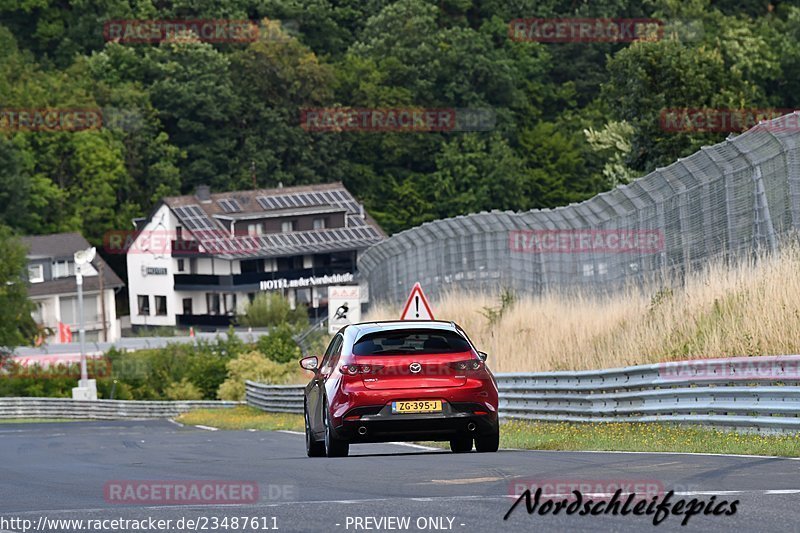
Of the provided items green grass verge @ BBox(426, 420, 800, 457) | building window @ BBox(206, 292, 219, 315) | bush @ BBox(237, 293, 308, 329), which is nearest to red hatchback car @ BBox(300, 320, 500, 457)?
green grass verge @ BBox(426, 420, 800, 457)

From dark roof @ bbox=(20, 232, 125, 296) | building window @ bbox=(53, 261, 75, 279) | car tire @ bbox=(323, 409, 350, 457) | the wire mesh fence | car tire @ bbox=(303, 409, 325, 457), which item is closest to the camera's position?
car tire @ bbox=(323, 409, 350, 457)

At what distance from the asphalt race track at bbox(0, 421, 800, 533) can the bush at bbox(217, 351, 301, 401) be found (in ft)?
118

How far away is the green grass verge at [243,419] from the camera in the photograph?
37094mm

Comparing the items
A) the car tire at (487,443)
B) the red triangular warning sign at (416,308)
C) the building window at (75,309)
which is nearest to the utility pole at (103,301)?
the building window at (75,309)

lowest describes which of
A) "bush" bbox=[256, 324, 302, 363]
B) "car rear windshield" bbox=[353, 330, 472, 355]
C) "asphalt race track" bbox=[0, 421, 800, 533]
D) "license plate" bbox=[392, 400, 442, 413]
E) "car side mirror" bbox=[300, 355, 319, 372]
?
"bush" bbox=[256, 324, 302, 363]

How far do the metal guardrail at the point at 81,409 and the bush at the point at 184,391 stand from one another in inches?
424

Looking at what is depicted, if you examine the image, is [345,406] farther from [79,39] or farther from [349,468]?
[79,39]

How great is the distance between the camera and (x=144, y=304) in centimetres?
11919

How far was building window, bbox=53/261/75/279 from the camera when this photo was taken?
115m

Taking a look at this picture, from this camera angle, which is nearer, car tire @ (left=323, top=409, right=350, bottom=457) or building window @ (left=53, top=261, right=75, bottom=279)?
car tire @ (left=323, top=409, right=350, bottom=457)

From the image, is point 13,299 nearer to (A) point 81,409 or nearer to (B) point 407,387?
(A) point 81,409

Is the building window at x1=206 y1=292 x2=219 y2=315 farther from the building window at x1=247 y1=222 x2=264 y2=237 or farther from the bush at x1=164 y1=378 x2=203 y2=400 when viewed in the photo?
the bush at x1=164 y1=378 x2=203 y2=400

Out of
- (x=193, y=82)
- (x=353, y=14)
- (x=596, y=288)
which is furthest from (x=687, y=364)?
(x=353, y=14)

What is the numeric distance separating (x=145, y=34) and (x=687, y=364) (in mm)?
114840
